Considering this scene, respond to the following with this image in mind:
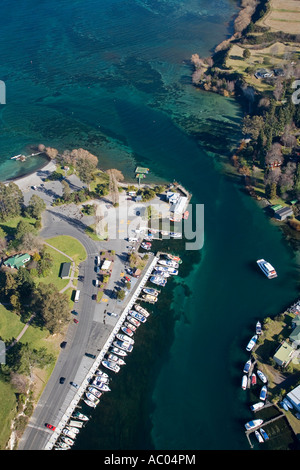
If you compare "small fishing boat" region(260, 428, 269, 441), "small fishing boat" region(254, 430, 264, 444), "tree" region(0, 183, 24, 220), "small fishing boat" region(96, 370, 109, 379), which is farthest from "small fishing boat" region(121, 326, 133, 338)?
"tree" region(0, 183, 24, 220)

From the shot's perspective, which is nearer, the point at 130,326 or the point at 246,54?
the point at 130,326

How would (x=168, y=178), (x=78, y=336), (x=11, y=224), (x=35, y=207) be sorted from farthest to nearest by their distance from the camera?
(x=168, y=178), (x=11, y=224), (x=35, y=207), (x=78, y=336)

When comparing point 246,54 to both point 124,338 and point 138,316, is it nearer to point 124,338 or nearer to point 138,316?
point 138,316

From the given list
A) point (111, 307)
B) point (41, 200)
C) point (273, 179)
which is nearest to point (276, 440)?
point (111, 307)

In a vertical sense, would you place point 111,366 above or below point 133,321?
below

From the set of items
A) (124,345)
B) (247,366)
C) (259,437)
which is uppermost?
(247,366)

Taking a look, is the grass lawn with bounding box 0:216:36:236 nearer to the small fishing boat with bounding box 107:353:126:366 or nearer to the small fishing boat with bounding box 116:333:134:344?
the small fishing boat with bounding box 116:333:134:344

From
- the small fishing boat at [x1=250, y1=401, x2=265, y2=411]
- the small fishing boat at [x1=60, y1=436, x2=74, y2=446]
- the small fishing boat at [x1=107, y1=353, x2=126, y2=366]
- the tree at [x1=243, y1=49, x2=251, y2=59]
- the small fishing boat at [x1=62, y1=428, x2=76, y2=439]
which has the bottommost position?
the small fishing boat at [x1=60, y1=436, x2=74, y2=446]

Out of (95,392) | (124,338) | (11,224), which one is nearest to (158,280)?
(124,338)
